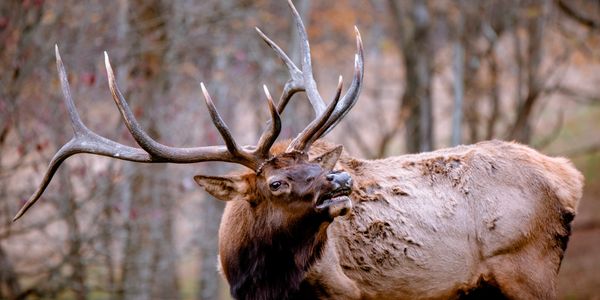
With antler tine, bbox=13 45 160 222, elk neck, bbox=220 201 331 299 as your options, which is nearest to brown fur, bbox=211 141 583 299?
elk neck, bbox=220 201 331 299

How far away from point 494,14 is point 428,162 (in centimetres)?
1073

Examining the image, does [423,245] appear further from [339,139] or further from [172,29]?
[339,139]

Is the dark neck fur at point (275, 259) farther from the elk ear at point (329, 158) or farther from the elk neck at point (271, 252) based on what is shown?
the elk ear at point (329, 158)

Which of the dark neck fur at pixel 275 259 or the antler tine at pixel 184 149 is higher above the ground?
the antler tine at pixel 184 149

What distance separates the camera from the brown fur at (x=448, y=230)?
6461 millimetres

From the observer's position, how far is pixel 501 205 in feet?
21.6

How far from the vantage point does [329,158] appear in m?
6.42

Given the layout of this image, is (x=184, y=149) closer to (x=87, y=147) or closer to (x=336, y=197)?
(x=87, y=147)

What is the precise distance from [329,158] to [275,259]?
876 mm

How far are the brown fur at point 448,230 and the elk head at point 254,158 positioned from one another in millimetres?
265

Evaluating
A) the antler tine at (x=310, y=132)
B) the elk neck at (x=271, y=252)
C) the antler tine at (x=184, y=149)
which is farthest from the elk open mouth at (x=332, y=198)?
the antler tine at (x=184, y=149)

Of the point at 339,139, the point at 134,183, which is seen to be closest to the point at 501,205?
the point at 134,183

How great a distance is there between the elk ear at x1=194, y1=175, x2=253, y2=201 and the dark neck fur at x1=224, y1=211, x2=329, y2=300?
263 mm

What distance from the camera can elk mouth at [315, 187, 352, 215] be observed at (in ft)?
19.3
